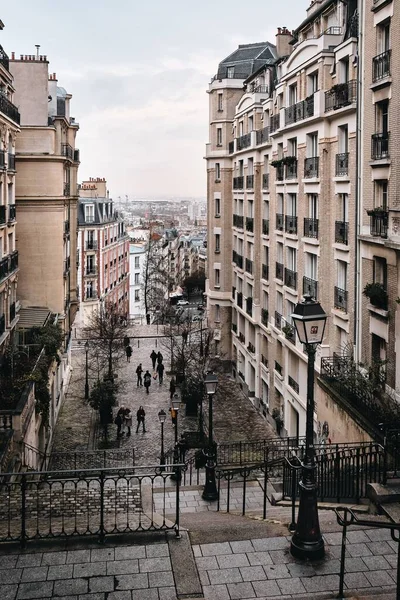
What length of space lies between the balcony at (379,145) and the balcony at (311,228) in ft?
17.6

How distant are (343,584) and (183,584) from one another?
86.5 inches

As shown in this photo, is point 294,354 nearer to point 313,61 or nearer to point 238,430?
point 238,430

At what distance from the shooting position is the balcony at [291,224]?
27766 mm

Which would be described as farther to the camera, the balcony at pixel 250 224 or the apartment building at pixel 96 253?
the apartment building at pixel 96 253

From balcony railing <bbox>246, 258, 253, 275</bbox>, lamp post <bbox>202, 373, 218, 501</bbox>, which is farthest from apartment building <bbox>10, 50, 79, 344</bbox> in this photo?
lamp post <bbox>202, 373, 218, 501</bbox>

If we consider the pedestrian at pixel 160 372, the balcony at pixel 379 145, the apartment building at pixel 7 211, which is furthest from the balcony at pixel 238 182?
the balcony at pixel 379 145

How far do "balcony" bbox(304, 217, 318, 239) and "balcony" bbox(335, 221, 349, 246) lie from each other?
2.01 m

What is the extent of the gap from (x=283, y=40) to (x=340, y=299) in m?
18.5

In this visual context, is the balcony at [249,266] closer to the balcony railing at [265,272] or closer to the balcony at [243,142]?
the balcony railing at [265,272]

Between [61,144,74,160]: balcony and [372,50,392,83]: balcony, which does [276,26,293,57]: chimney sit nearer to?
[61,144,74,160]: balcony

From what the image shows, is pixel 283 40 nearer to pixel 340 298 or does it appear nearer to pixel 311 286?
pixel 311 286

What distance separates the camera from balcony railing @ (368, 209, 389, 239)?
1923 centimetres

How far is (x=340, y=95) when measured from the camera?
22.2m

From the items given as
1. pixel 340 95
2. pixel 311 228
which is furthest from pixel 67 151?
pixel 340 95
